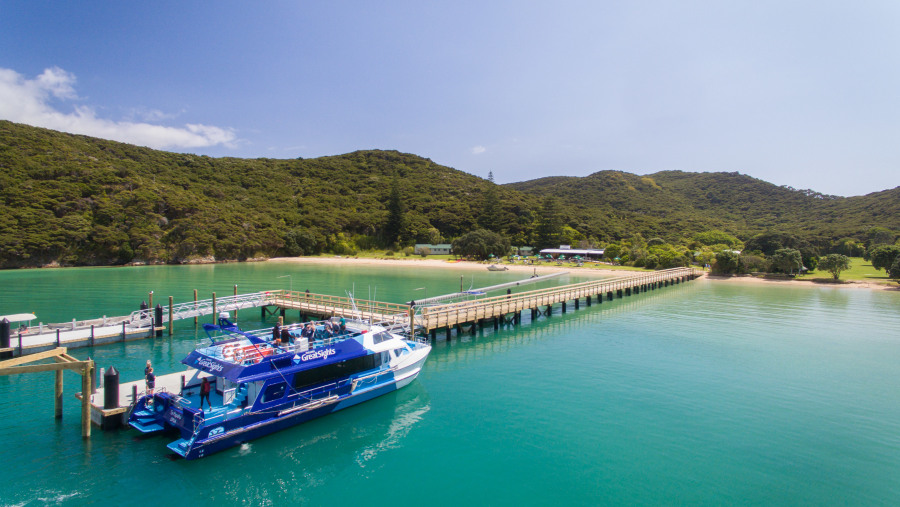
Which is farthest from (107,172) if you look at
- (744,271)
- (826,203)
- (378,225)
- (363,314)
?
(826,203)

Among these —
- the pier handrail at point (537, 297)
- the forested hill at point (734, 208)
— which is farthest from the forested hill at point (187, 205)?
the pier handrail at point (537, 297)

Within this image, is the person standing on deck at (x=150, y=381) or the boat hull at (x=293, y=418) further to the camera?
the person standing on deck at (x=150, y=381)

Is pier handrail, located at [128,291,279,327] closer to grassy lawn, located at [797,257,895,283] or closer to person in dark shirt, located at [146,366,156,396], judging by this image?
person in dark shirt, located at [146,366,156,396]

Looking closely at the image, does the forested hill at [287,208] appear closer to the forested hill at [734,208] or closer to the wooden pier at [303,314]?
the forested hill at [734,208]

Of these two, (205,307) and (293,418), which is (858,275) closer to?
(293,418)

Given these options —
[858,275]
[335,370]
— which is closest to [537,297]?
[335,370]

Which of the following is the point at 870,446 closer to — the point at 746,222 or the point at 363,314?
the point at 363,314
